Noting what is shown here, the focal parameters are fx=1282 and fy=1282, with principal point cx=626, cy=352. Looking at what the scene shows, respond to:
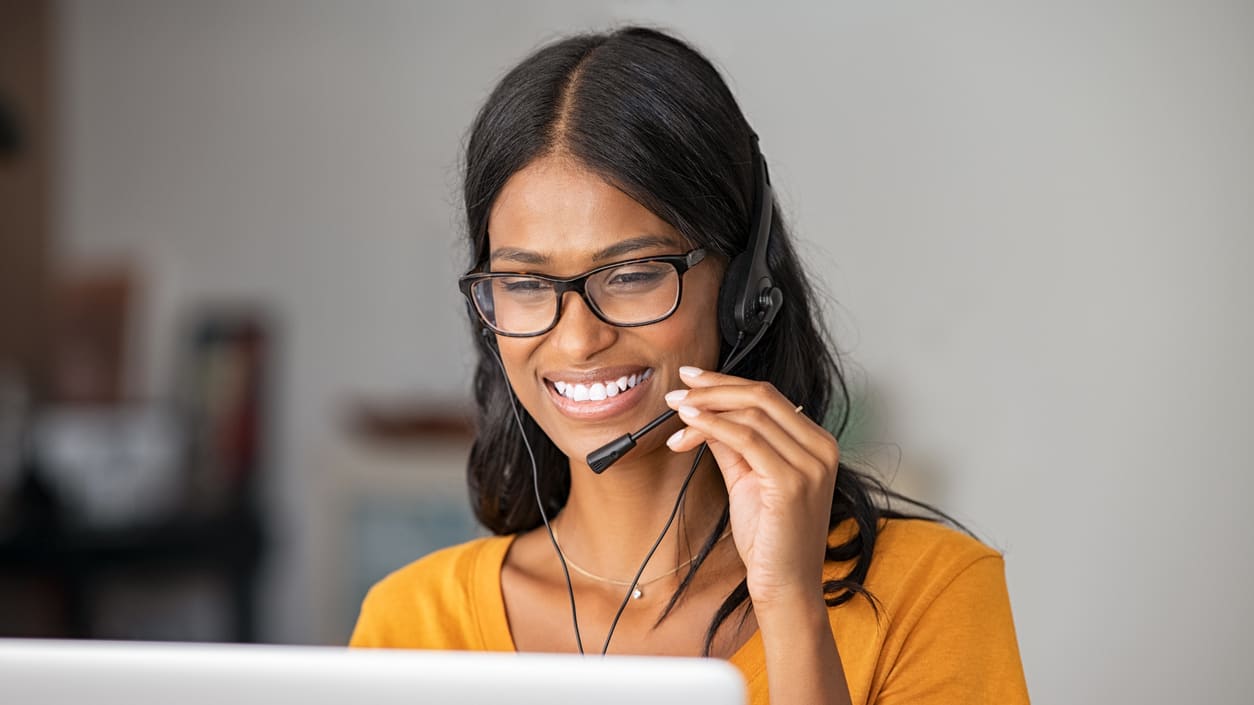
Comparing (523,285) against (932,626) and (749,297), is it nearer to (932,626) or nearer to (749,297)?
(749,297)

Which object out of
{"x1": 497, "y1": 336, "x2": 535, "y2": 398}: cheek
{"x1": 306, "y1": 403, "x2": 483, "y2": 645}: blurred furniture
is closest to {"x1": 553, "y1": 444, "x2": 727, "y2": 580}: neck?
{"x1": 497, "y1": 336, "x2": 535, "y2": 398}: cheek

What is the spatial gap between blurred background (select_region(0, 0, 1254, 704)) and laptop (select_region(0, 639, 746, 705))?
828mm

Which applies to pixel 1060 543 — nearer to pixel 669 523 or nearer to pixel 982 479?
pixel 982 479

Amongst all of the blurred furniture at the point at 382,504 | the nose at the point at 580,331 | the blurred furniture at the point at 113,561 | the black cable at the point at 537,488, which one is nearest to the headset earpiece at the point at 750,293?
the nose at the point at 580,331

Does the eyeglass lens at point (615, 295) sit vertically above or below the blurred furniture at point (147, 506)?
above

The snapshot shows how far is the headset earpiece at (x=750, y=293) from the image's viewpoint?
1216 millimetres

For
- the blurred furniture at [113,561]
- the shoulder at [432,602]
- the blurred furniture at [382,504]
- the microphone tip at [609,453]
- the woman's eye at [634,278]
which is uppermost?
the woman's eye at [634,278]

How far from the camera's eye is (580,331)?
1162mm

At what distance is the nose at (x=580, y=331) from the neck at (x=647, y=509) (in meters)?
0.18

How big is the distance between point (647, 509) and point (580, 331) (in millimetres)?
260

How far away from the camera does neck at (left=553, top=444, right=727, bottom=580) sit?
4.34 ft

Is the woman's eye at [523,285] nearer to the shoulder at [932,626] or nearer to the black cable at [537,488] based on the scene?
the black cable at [537,488]

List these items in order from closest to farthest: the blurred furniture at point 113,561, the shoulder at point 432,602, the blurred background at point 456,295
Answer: the shoulder at point 432,602, the blurred background at point 456,295, the blurred furniture at point 113,561

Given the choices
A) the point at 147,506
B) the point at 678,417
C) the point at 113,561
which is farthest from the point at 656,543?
the point at 147,506
